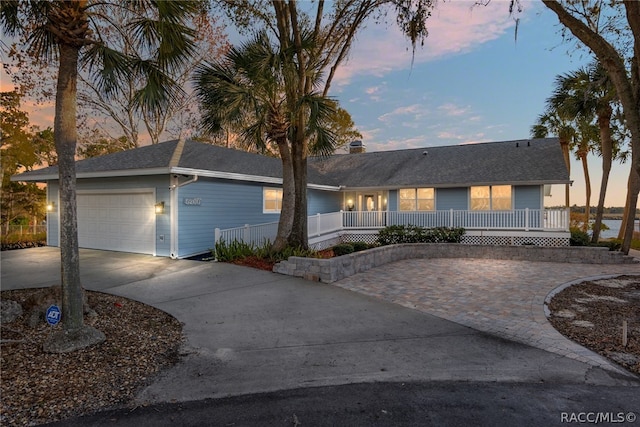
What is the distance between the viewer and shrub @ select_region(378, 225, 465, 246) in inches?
564

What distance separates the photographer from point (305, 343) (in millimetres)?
4816

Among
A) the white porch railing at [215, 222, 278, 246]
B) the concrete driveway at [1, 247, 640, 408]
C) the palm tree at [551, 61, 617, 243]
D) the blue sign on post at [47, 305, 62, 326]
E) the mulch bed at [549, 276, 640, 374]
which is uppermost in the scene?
the palm tree at [551, 61, 617, 243]

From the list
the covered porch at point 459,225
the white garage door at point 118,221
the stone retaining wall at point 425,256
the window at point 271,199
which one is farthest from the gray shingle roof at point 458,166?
the white garage door at point 118,221

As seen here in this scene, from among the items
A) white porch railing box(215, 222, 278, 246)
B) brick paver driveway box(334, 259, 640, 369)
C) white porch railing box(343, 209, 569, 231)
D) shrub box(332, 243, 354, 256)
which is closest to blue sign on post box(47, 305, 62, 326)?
brick paver driveway box(334, 259, 640, 369)

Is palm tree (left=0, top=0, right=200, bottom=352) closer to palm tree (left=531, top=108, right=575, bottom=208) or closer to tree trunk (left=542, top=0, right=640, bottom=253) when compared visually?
tree trunk (left=542, top=0, right=640, bottom=253)

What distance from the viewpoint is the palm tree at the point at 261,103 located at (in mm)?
8875

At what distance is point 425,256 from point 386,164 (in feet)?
25.0

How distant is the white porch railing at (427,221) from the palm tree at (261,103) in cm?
195

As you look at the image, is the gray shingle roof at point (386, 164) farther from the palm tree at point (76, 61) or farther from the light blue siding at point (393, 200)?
the palm tree at point (76, 61)

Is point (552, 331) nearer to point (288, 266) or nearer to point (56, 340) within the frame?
point (288, 266)

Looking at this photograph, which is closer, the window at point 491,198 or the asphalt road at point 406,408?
the asphalt road at point 406,408

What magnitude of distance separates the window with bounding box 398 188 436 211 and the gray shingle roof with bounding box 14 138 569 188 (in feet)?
2.12

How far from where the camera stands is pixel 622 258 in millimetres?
11898

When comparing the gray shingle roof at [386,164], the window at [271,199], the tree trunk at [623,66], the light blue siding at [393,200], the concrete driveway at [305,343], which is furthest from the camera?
the light blue siding at [393,200]
